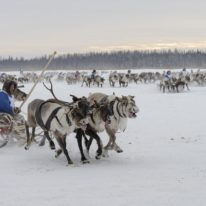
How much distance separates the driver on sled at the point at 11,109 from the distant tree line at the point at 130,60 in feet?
356

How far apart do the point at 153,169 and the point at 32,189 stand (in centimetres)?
188

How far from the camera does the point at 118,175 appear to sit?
7.03 meters

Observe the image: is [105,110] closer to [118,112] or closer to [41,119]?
[118,112]

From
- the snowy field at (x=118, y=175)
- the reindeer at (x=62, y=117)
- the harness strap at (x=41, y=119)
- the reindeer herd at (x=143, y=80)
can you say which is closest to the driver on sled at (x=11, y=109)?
the snowy field at (x=118, y=175)

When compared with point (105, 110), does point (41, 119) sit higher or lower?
lower

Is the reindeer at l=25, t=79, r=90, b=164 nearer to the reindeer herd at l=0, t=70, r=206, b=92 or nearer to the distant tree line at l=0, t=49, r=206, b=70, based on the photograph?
the reindeer herd at l=0, t=70, r=206, b=92

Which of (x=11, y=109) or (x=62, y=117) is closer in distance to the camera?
(x=62, y=117)

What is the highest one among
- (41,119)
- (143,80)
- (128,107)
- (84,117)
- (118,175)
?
(128,107)

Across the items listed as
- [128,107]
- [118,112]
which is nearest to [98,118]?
[118,112]

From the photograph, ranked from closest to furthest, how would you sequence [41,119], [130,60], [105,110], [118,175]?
[118,175] → [105,110] → [41,119] → [130,60]

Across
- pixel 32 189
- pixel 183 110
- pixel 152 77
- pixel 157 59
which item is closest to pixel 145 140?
pixel 32 189

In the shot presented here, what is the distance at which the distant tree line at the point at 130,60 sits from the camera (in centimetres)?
12924

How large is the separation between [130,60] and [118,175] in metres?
134

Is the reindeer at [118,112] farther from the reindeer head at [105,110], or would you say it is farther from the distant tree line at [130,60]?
the distant tree line at [130,60]
